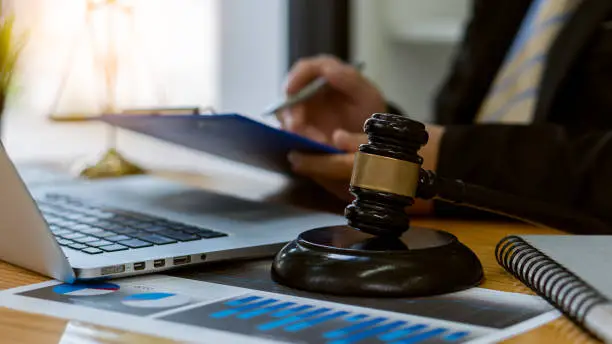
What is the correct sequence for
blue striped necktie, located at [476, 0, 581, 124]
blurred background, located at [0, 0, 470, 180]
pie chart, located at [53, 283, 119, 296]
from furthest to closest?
blurred background, located at [0, 0, 470, 180] → blue striped necktie, located at [476, 0, 581, 124] → pie chart, located at [53, 283, 119, 296]

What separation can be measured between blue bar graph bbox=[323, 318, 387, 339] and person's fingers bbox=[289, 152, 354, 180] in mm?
377

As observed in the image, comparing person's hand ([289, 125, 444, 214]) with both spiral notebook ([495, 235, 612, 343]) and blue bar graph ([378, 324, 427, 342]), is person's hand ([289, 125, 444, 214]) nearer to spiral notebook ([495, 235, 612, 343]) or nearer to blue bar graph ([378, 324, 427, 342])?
spiral notebook ([495, 235, 612, 343])

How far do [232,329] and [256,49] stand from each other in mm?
1759

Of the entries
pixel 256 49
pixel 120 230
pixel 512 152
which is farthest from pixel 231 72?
pixel 120 230

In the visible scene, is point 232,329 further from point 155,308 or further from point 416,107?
point 416,107

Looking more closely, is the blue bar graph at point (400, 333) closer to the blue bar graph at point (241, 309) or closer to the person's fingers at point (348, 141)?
the blue bar graph at point (241, 309)

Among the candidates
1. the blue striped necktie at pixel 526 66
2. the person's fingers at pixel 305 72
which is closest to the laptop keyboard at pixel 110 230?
the person's fingers at pixel 305 72

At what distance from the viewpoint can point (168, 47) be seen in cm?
219

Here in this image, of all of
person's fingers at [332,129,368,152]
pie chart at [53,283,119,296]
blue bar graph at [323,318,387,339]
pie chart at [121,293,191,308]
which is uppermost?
person's fingers at [332,129,368,152]

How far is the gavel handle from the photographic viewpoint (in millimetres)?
588

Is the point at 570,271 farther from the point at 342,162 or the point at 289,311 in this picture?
the point at 342,162

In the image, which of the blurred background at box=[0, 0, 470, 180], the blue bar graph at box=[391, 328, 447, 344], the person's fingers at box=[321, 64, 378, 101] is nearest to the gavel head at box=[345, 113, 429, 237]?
the blue bar graph at box=[391, 328, 447, 344]

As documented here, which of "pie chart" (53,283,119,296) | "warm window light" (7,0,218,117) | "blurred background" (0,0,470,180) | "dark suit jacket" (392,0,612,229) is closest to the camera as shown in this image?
"pie chart" (53,283,119,296)

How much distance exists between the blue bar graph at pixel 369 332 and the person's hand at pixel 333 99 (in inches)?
28.2
